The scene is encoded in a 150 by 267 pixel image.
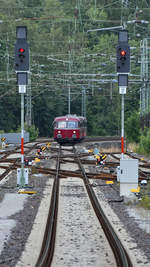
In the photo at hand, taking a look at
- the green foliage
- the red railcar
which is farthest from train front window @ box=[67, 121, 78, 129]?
the green foliage

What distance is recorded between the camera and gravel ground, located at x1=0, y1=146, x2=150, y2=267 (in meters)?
9.29

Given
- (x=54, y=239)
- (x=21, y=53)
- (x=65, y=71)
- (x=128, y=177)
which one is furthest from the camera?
(x=65, y=71)

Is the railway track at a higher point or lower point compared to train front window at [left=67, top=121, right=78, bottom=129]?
higher

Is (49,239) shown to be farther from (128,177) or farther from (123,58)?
(123,58)

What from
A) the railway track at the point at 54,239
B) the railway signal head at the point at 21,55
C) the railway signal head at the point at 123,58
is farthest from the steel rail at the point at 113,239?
the railway signal head at the point at 21,55

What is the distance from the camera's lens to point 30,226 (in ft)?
39.4

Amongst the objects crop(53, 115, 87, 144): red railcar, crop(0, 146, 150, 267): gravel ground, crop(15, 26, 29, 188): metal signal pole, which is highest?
crop(15, 26, 29, 188): metal signal pole

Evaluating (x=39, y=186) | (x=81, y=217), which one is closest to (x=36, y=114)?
(x=39, y=186)

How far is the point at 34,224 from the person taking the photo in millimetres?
12258

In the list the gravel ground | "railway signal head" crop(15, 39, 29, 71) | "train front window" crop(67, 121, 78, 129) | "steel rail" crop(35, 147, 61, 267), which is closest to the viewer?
"steel rail" crop(35, 147, 61, 267)

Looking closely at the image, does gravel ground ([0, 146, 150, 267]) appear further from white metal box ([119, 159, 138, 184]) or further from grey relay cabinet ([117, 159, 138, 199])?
white metal box ([119, 159, 138, 184])

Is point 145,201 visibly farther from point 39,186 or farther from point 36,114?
point 36,114

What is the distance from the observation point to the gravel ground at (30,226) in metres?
9.29

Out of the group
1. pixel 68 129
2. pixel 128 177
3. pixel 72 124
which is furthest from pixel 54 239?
pixel 72 124
